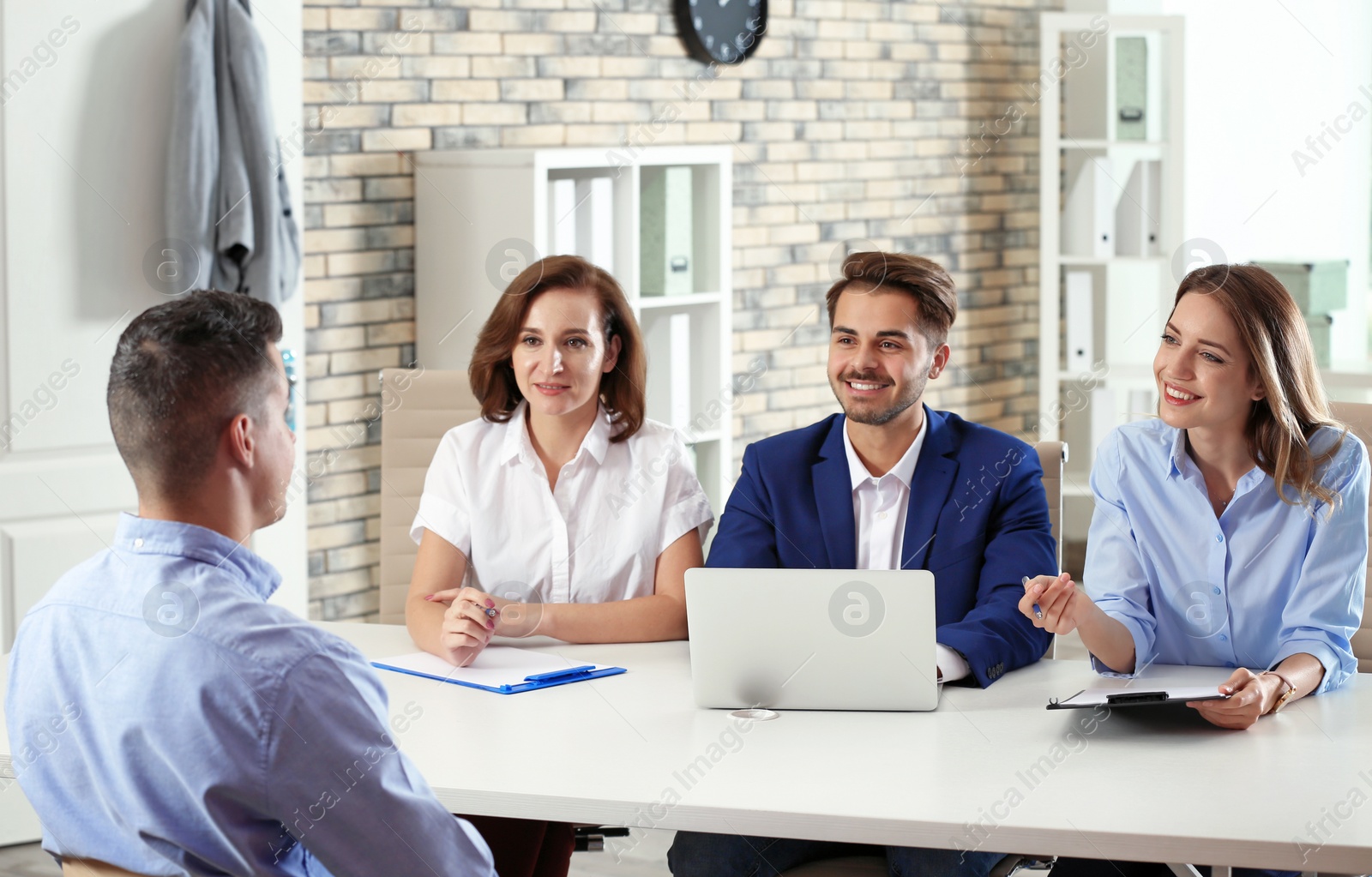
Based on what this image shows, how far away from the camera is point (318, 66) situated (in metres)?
4.02

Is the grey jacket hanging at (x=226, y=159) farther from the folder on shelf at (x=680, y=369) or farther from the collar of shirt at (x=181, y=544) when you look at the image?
the collar of shirt at (x=181, y=544)

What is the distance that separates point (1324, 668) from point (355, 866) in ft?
4.80

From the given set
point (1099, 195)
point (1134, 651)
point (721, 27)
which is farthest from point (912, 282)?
point (1099, 195)

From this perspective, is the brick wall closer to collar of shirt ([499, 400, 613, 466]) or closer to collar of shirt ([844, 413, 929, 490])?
collar of shirt ([499, 400, 613, 466])

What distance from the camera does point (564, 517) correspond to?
2.59 metres

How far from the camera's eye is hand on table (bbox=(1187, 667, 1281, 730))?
6.23ft

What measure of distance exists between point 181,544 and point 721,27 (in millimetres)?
4209

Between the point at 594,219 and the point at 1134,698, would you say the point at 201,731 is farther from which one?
the point at 594,219

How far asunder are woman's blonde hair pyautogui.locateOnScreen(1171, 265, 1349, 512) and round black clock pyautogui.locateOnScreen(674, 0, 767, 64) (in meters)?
3.12

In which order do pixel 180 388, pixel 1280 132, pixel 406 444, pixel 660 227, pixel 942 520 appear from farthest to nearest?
pixel 1280 132
pixel 660 227
pixel 406 444
pixel 942 520
pixel 180 388

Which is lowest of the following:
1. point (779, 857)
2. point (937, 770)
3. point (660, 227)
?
point (779, 857)

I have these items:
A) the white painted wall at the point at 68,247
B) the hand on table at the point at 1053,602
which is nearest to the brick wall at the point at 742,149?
the white painted wall at the point at 68,247

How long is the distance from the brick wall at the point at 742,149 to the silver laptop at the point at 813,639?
2395 millimetres

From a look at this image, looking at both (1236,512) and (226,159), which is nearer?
(1236,512)
